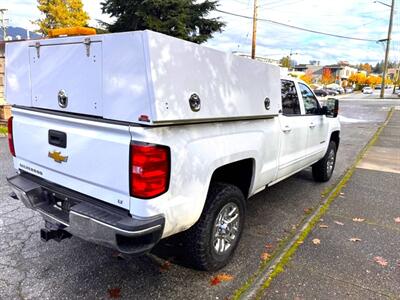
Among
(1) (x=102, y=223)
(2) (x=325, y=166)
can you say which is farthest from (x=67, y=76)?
(2) (x=325, y=166)

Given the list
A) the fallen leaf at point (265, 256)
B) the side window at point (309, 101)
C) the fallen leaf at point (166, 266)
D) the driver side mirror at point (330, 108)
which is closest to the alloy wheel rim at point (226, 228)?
the fallen leaf at point (265, 256)

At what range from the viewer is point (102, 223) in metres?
2.39

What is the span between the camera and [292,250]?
3590mm

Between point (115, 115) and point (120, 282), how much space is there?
1.49m

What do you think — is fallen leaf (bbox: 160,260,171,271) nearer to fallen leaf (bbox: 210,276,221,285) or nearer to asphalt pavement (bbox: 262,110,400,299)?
fallen leaf (bbox: 210,276,221,285)

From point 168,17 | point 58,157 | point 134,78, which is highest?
point 168,17

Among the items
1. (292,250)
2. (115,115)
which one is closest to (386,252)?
(292,250)

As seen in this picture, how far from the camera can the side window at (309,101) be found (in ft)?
16.3

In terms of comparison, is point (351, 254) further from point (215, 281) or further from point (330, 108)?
point (330, 108)

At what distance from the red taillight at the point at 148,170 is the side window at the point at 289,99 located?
2358 mm

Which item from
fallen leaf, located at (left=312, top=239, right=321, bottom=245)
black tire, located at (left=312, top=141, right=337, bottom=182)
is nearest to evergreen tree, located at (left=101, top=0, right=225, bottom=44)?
black tire, located at (left=312, top=141, right=337, bottom=182)

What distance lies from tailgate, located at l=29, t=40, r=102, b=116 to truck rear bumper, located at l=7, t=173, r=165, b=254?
27.4 inches

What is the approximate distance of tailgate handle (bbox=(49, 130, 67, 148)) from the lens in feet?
9.04

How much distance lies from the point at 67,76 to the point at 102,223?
1180 millimetres
